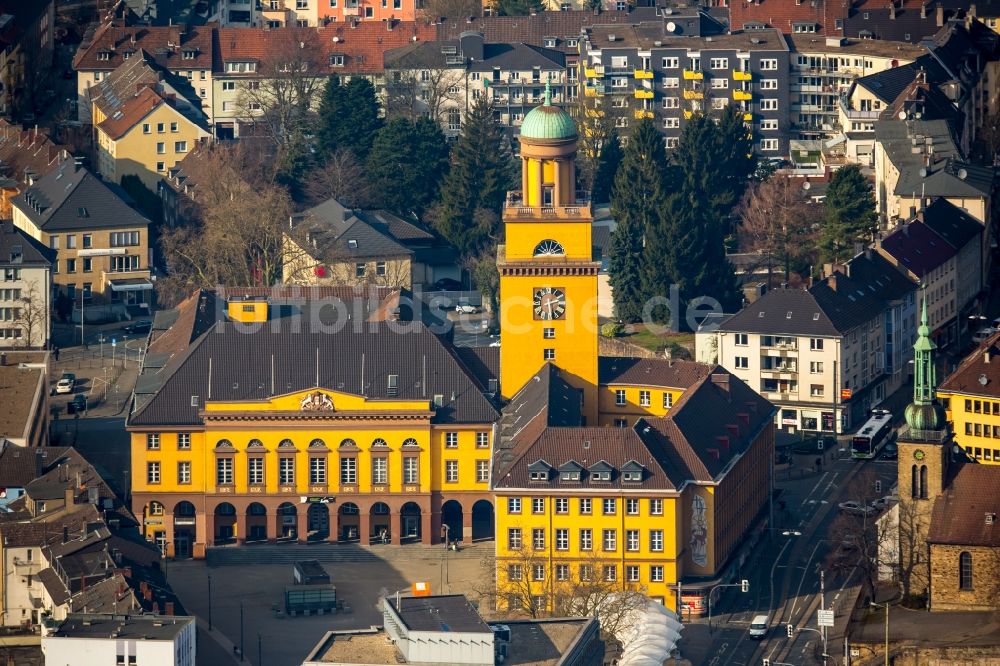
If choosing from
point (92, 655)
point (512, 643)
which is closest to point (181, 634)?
point (92, 655)

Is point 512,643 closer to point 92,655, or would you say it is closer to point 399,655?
point 399,655

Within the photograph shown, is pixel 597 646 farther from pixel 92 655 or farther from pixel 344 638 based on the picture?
pixel 92 655

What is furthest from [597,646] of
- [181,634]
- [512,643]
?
[181,634]

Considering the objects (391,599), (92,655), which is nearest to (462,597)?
(391,599)

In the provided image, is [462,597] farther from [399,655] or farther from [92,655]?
[92,655]
